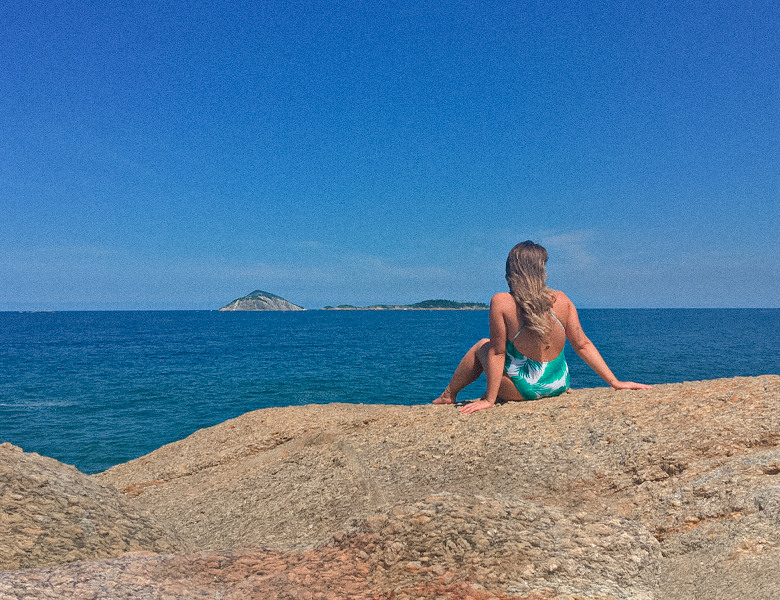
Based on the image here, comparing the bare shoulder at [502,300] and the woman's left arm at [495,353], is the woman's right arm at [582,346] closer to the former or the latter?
the bare shoulder at [502,300]

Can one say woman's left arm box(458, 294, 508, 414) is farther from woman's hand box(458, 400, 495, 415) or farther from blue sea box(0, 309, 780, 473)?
blue sea box(0, 309, 780, 473)

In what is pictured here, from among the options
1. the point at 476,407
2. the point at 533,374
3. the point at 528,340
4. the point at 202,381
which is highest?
the point at 528,340

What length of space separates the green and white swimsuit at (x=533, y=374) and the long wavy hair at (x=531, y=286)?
526 mm

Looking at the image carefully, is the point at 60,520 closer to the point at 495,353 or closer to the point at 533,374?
the point at 495,353

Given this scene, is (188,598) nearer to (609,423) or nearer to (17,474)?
(17,474)

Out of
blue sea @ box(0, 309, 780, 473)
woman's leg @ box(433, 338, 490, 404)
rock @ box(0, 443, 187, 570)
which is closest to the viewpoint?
rock @ box(0, 443, 187, 570)

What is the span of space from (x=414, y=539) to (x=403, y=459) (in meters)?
2.18

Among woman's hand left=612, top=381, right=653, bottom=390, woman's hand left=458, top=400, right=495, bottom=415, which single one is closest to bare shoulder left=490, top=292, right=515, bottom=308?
woman's hand left=458, top=400, right=495, bottom=415

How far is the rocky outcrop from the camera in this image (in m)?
3.13

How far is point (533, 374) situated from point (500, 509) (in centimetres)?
304

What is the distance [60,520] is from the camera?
4363mm

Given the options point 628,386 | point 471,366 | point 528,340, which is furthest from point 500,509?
point 628,386

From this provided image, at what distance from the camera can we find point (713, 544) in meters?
3.41

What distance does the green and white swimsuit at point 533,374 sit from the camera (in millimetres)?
6466
